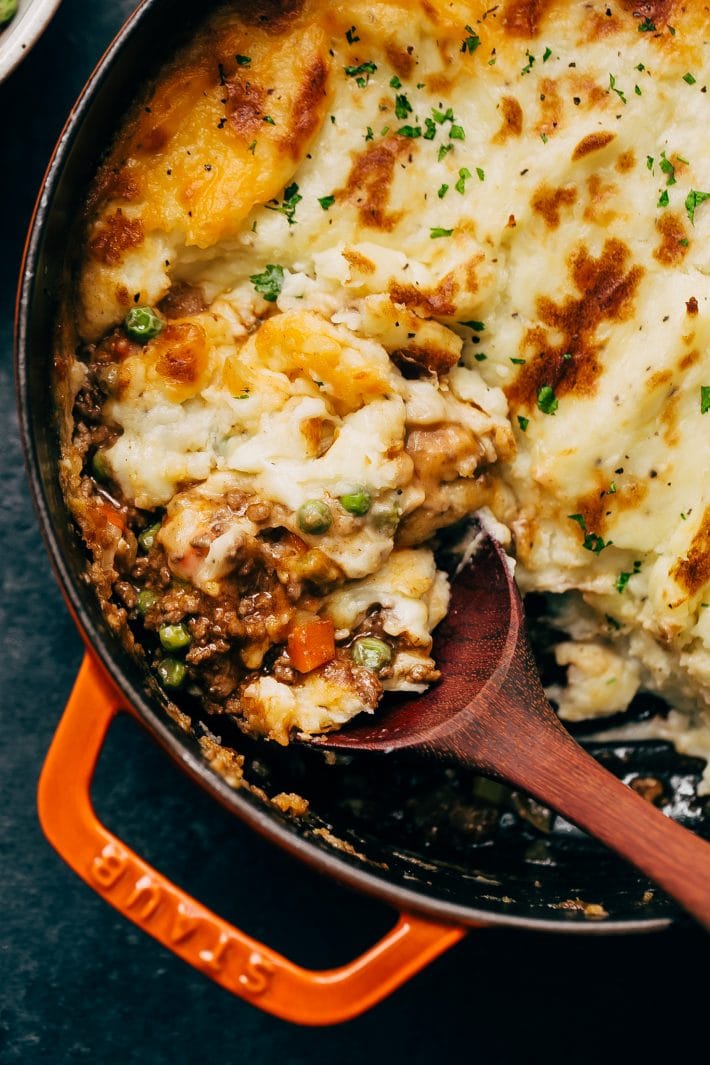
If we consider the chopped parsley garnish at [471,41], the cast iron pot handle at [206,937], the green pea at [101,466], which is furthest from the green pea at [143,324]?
the chopped parsley garnish at [471,41]

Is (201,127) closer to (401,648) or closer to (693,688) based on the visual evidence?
(401,648)

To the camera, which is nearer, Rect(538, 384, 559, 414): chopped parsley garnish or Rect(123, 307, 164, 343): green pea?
Rect(123, 307, 164, 343): green pea

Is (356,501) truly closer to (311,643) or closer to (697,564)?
(311,643)

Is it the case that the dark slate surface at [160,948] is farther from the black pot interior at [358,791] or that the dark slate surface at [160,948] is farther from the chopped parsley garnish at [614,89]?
the chopped parsley garnish at [614,89]

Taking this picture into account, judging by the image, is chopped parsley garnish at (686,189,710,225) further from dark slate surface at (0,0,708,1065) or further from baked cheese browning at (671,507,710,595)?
dark slate surface at (0,0,708,1065)

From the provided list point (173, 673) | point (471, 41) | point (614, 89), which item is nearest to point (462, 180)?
point (471, 41)

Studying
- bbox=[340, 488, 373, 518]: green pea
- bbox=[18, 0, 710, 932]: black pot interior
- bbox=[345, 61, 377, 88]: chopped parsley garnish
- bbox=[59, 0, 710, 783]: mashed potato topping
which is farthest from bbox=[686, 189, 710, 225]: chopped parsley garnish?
bbox=[18, 0, 710, 932]: black pot interior

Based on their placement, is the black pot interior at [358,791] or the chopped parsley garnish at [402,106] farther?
the chopped parsley garnish at [402,106]
